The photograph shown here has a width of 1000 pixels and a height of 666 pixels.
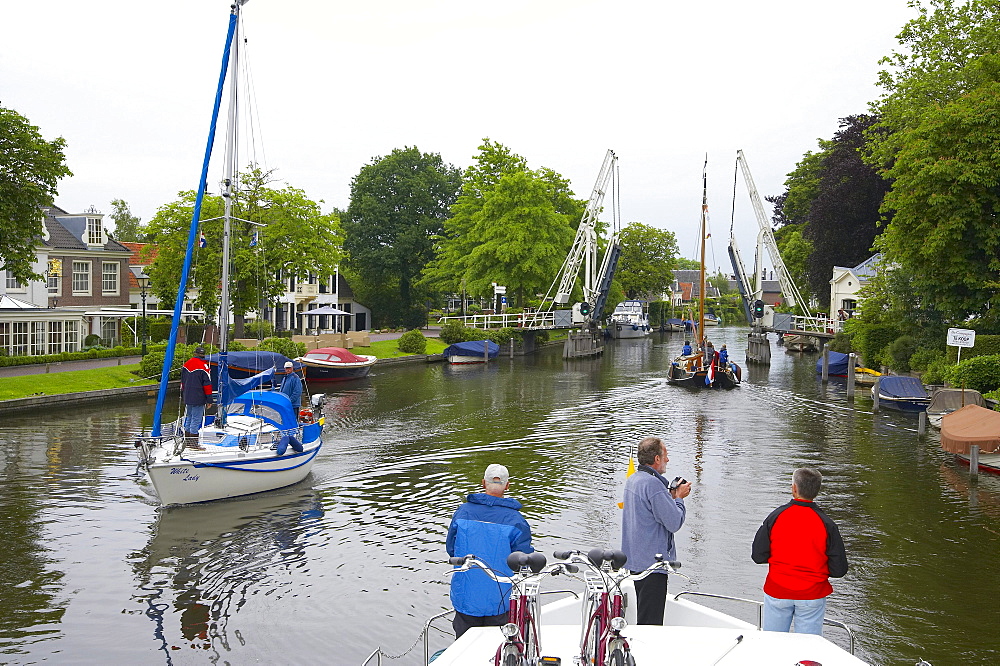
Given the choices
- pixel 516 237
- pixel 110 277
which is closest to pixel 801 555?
pixel 110 277

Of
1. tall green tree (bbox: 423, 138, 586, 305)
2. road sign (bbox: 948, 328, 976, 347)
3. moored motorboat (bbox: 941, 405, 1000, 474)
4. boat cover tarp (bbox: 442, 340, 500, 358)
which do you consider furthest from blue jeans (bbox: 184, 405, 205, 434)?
tall green tree (bbox: 423, 138, 586, 305)

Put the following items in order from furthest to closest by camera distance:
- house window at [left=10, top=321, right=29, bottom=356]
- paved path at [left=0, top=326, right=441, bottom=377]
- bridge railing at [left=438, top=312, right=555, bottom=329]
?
bridge railing at [left=438, top=312, right=555, bottom=329]
house window at [left=10, top=321, right=29, bottom=356]
paved path at [left=0, top=326, right=441, bottom=377]

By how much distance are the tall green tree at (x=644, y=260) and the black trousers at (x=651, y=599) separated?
90.5 m

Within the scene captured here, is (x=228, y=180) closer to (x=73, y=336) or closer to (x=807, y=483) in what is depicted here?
(x=807, y=483)

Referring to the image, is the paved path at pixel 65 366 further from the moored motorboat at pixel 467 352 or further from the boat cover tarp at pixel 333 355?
the moored motorboat at pixel 467 352

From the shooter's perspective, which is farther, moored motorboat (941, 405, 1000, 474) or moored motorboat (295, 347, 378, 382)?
moored motorboat (295, 347, 378, 382)

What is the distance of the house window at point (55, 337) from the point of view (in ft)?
126

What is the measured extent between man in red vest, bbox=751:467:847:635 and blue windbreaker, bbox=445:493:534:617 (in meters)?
1.84

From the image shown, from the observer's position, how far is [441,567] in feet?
41.9

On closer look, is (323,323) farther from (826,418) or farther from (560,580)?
(560,580)

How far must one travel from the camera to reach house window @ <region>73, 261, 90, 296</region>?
4666 cm

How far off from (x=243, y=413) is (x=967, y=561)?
14.0 meters

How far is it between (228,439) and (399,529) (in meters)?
4.31

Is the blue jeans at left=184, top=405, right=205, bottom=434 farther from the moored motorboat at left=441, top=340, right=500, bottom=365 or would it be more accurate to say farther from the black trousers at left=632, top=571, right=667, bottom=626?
the moored motorboat at left=441, top=340, right=500, bottom=365
